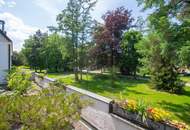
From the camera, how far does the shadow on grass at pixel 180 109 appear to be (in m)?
8.64

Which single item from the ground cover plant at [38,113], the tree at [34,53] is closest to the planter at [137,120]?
the ground cover plant at [38,113]

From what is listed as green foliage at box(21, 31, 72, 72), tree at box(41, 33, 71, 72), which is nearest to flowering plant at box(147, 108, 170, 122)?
tree at box(41, 33, 71, 72)

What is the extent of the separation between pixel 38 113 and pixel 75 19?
17.8 meters

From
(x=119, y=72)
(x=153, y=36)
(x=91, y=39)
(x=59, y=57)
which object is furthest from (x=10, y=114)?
(x=59, y=57)

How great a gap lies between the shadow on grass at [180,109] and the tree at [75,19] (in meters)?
12.3

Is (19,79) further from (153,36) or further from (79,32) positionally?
(79,32)

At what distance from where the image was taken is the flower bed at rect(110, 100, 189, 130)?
4.98 meters

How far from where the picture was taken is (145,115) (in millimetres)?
5605

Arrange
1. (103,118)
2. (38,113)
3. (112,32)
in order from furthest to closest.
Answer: (112,32) → (103,118) → (38,113)

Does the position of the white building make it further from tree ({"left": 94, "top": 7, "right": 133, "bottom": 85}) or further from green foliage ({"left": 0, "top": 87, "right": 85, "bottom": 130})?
green foliage ({"left": 0, "top": 87, "right": 85, "bottom": 130})

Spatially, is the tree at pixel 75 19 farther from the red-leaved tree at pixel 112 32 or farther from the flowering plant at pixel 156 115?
the flowering plant at pixel 156 115

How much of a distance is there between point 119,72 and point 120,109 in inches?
930

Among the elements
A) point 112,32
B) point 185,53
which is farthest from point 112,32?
point 185,53

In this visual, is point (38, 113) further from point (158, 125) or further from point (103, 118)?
point (103, 118)
